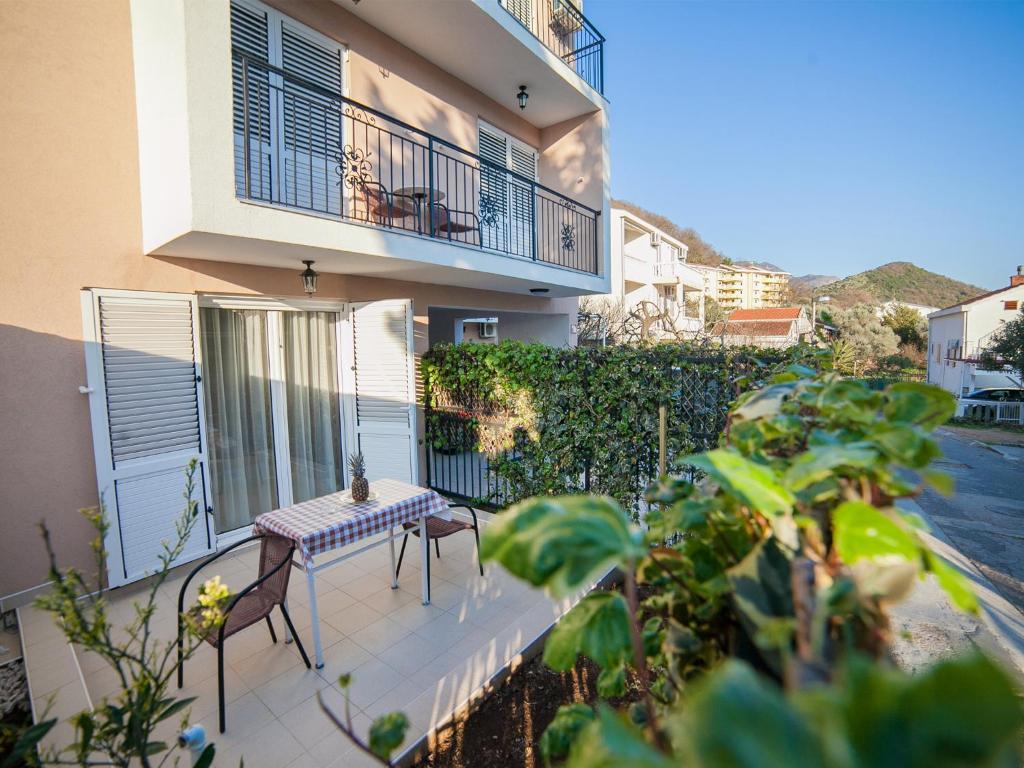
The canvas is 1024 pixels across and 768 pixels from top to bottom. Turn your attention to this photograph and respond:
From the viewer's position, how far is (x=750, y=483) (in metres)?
0.94

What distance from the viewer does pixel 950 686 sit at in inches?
17.0

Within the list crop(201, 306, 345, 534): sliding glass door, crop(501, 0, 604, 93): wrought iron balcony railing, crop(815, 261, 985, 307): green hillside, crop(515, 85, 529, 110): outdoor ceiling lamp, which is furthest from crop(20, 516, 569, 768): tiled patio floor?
crop(815, 261, 985, 307): green hillside

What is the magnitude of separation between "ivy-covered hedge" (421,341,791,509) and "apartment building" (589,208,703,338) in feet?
43.1

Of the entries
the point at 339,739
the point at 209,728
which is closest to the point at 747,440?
the point at 339,739

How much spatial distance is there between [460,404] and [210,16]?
15.6 ft

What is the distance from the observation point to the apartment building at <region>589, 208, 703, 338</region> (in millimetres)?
19987

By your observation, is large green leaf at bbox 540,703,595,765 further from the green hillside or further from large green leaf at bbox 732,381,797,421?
the green hillside

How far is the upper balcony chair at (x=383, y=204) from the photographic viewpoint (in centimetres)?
608

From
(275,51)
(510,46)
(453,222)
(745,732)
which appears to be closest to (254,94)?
(275,51)

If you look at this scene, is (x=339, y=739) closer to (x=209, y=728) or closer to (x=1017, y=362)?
(x=209, y=728)

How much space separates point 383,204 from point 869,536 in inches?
258

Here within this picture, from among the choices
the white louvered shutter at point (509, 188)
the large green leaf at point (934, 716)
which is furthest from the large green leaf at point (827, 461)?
the white louvered shutter at point (509, 188)

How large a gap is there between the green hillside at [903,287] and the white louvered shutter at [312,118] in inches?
2660

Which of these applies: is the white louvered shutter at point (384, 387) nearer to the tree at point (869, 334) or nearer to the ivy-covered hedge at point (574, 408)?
the ivy-covered hedge at point (574, 408)
